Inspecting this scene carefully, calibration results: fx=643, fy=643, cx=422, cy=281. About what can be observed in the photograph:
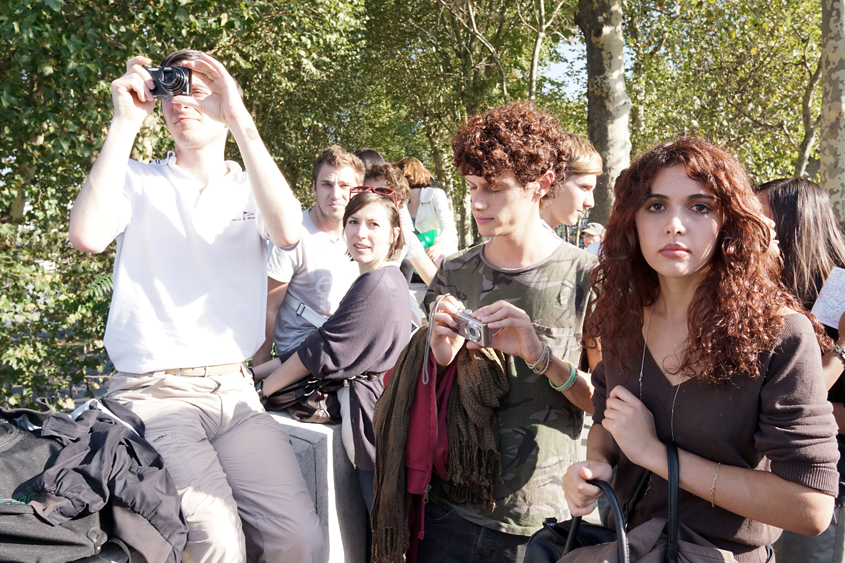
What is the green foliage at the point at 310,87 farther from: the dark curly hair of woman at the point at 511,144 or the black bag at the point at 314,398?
the black bag at the point at 314,398

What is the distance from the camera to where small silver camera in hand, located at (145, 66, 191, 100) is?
2.42 m

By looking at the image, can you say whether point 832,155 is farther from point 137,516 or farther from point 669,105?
point 669,105

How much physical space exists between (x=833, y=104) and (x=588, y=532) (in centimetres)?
621

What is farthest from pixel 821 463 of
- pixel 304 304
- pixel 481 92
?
pixel 481 92

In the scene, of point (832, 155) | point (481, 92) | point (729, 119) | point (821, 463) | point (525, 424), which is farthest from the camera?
point (481, 92)

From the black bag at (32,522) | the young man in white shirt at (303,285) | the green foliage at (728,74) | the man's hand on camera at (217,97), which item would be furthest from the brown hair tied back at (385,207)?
the green foliage at (728,74)

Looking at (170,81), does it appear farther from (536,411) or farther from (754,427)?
(754,427)

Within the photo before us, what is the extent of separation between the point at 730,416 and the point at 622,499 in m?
0.42

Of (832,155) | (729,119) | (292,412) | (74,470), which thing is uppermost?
(729,119)

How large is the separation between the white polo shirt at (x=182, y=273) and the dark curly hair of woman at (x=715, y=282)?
58.0 inches

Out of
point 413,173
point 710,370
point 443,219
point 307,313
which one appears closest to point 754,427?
point 710,370

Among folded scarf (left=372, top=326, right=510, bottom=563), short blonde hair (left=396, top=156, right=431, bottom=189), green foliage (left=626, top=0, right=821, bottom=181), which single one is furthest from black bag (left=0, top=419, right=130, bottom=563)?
green foliage (left=626, top=0, right=821, bottom=181)

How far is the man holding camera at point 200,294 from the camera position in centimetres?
230

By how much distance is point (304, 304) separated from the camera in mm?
3475
